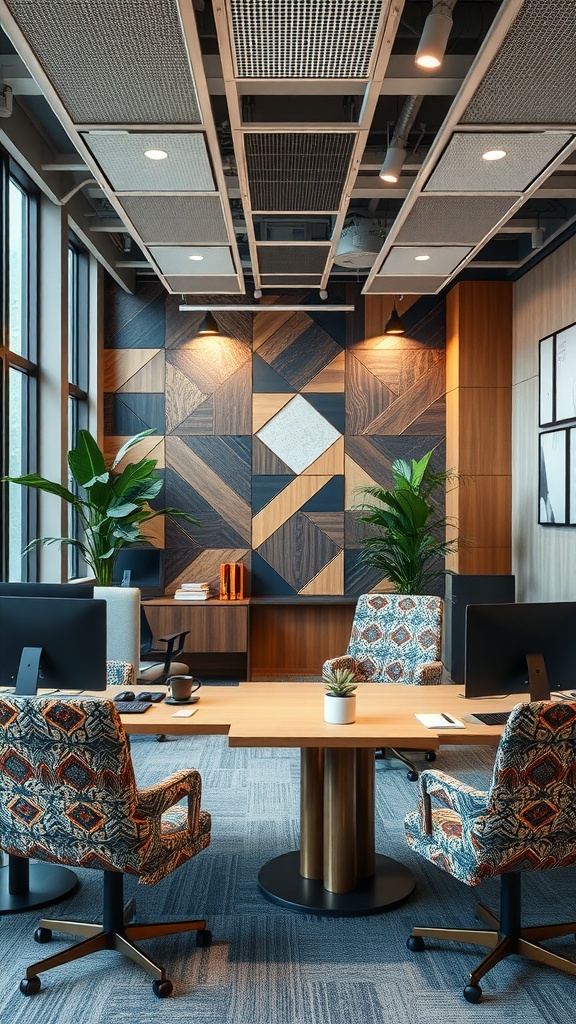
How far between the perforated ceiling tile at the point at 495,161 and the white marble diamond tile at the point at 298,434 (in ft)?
11.7

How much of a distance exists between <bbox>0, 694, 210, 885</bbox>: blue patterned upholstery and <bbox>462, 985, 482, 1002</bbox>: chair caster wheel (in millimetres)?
1009

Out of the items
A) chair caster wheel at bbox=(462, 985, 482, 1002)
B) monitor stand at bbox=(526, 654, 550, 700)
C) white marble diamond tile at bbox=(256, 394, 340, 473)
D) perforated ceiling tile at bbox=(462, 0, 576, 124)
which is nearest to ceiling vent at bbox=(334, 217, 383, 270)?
white marble diamond tile at bbox=(256, 394, 340, 473)

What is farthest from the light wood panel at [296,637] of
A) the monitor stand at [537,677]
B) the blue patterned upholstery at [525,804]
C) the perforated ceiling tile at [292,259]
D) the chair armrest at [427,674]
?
the blue patterned upholstery at [525,804]

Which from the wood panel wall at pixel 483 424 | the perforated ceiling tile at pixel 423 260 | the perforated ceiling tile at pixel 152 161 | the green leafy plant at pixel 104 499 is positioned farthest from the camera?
the wood panel wall at pixel 483 424

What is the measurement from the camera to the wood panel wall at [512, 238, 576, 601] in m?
5.71

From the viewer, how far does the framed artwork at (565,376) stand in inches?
218

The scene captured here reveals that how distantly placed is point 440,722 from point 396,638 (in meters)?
1.78

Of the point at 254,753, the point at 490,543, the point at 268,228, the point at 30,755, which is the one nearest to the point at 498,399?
the point at 490,543

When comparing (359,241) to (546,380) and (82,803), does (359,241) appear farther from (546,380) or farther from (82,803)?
(82,803)

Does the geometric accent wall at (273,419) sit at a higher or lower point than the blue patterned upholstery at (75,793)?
higher

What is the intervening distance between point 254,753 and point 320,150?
3560mm

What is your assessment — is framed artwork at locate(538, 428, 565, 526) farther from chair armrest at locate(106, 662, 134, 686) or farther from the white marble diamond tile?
chair armrest at locate(106, 662, 134, 686)

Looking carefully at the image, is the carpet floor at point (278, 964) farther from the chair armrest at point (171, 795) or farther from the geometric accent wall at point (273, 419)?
the geometric accent wall at point (273, 419)

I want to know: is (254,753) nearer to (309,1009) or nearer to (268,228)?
(309,1009)
